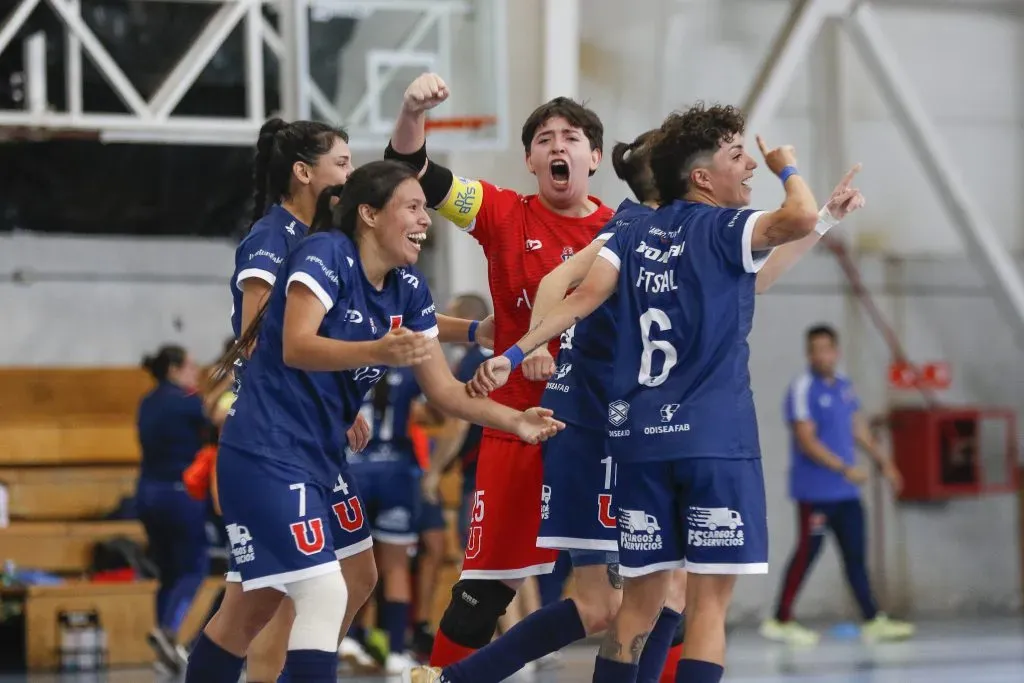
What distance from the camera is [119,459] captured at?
11.5 metres

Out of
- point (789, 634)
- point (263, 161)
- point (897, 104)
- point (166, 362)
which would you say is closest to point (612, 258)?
point (263, 161)

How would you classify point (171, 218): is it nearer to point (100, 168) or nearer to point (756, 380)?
point (100, 168)

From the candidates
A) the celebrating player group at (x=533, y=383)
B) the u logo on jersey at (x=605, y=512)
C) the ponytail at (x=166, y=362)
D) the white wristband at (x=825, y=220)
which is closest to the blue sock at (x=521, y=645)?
the celebrating player group at (x=533, y=383)

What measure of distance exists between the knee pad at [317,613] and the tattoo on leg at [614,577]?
1.20 metres

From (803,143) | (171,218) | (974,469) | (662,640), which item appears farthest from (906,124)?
(662,640)

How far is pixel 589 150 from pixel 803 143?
805 cm

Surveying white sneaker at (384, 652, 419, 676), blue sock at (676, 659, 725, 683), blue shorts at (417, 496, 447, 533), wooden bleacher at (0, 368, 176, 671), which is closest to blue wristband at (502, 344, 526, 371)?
blue sock at (676, 659, 725, 683)

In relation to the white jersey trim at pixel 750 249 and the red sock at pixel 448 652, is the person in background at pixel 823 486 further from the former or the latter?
the white jersey trim at pixel 750 249

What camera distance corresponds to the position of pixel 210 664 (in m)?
4.46

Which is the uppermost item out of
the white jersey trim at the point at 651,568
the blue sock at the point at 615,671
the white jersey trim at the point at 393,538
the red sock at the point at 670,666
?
the white jersey trim at the point at 651,568

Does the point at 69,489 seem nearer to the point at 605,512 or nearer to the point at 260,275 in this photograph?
the point at 260,275

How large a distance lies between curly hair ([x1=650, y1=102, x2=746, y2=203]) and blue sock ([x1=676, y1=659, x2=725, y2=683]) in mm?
1378

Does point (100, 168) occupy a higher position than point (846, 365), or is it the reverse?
point (100, 168)

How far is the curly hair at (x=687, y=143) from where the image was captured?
4660 mm
